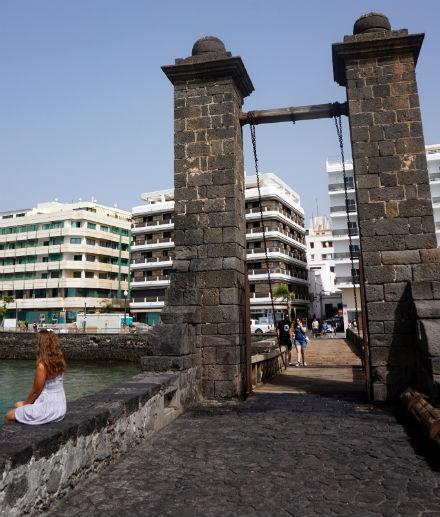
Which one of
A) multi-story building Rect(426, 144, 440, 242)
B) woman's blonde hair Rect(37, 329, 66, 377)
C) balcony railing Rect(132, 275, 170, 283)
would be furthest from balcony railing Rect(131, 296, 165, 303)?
woman's blonde hair Rect(37, 329, 66, 377)

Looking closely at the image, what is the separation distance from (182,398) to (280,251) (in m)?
41.7

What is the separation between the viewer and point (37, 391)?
3.85m

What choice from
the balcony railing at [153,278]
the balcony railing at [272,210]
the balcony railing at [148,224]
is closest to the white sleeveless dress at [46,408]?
the balcony railing at [272,210]

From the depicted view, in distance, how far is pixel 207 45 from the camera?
331 inches

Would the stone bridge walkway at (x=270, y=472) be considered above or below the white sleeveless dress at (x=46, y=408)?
below

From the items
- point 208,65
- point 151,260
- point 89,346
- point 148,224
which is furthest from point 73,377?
point 148,224

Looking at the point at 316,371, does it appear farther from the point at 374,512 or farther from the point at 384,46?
the point at 374,512

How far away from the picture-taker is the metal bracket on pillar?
8.17 metres

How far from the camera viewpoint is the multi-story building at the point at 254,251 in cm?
4700

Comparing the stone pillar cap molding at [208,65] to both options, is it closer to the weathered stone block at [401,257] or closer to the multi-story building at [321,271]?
the weathered stone block at [401,257]

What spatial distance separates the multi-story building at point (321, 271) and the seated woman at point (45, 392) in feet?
180

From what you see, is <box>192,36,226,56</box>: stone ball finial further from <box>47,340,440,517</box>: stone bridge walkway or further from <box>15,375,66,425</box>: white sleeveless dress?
<box>15,375,66,425</box>: white sleeveless dress

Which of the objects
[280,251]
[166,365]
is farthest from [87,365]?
[166,365]

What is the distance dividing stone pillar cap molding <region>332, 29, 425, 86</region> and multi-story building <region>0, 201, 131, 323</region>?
50316 millimetres
